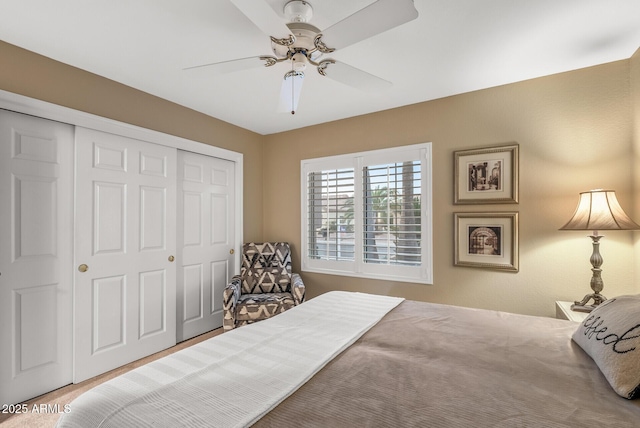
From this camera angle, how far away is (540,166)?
2.51 m

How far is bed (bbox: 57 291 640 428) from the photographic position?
0.85 m

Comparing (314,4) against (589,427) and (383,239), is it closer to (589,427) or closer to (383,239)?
(589,427)

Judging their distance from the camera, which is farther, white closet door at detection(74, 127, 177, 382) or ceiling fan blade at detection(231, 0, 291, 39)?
white closet door at detection(74, 127, 177, 382)

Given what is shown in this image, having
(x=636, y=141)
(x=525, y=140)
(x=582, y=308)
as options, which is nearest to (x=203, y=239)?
(x=525, y=140)

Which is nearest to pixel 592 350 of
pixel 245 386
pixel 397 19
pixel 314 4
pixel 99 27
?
pixel 245 386

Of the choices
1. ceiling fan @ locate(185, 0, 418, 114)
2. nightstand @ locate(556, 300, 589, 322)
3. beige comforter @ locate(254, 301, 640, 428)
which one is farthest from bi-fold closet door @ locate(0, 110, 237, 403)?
nightstand @ locate(556, 300, 589, 322)

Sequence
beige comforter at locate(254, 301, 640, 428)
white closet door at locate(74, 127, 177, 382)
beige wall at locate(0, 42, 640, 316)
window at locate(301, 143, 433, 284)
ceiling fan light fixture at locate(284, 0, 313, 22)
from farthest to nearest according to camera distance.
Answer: window at locate(301, 143, 433, 284)
white closet door at locate(74, 127, 177, 382)
beige wall at locate(0, 42, 640, 316)
ceiling fan light fixture at locate(284, 0, 313, 22)
beige comforter at locate(254, 301, 640, 428)

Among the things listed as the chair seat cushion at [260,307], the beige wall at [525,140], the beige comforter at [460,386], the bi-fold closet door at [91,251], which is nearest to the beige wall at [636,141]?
the beige wall at [525,140]

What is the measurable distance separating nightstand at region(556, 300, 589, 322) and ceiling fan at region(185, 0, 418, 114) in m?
1.96

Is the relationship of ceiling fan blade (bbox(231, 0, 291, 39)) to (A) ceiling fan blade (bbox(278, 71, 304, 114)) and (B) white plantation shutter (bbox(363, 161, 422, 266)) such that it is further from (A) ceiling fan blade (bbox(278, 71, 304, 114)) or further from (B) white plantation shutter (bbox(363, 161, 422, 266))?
(B) white plantation shutter (bbox(363, 161, 422, 266))

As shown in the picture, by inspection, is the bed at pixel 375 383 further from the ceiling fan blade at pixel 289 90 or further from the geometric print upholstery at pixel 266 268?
the geometric print upholstery at pixel 266 268

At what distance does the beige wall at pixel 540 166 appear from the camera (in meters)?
2.27

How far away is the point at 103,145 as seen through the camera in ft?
8.19

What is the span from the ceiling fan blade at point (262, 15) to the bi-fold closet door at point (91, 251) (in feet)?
6.10
